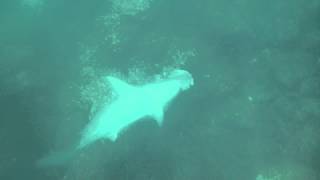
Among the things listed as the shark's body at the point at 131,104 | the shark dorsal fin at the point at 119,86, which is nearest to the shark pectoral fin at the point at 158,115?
the shark's body at the point at 131,104

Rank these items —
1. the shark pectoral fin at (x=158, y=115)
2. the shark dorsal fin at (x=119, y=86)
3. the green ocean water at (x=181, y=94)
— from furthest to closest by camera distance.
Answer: the shark dorsal fin at (x=119, y=86), the shark pectoral fin at (x=158, y=115), the green ocean water at (x=181, y=94)

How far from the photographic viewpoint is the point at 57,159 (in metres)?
2.77

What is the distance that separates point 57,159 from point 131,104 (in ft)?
2.01

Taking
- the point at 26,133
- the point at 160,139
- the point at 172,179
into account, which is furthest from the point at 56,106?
the point at 172,179

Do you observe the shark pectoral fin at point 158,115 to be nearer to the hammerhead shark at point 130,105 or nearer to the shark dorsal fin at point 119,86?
the hammerhead shark at point 130,105

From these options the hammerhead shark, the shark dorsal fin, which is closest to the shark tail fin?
the hammerhead shark

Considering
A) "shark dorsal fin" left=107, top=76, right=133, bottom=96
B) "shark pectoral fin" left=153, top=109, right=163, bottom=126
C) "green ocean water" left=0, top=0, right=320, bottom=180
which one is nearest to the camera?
"green ocean water" left=0, top=0, right=320, bottom=180

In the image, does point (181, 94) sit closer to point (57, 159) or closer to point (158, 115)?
point (158, 115)

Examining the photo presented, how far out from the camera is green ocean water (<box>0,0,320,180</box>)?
271 centimetres

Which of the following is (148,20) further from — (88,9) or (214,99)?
(214,99)

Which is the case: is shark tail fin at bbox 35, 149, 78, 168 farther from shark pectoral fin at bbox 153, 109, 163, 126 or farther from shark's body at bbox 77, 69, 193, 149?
shark pectoral fin at bbox 153, 109, 163, 126

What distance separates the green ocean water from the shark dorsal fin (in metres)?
0.05

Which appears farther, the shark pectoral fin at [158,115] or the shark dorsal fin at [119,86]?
the shark dorsal fin at [119,86]

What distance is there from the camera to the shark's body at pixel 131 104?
289 centimetres
